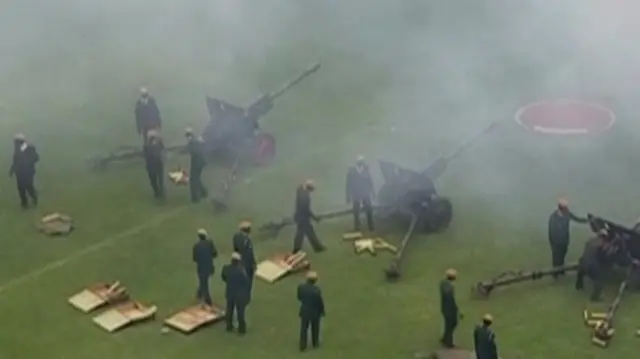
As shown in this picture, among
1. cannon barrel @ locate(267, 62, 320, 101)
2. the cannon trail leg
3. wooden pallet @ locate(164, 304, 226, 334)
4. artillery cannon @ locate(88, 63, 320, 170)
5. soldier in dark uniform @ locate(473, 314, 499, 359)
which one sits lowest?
the cannon trail leg

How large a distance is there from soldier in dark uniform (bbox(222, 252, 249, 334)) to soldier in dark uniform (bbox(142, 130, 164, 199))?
207 inches

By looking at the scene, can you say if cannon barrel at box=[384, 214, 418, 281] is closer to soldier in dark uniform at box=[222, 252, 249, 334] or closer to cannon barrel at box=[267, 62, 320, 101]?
soldier in dark uniform at box=[222, 252, 249, 334]

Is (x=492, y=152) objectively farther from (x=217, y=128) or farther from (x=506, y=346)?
(x=506, y=346)

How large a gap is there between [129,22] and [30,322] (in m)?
18.9

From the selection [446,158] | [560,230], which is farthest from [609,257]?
[446,158]

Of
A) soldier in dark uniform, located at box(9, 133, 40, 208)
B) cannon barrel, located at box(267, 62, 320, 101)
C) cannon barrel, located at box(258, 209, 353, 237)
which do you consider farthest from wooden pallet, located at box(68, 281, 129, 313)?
cannon barrel, located at box(267, 62, 320, 101)

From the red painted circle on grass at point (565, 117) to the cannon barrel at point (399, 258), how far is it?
257 inches

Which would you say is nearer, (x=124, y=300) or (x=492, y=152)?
(x=124, y=300)

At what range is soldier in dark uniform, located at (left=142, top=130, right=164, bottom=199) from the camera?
2616 cm

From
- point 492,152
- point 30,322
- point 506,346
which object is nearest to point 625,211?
point 492,152

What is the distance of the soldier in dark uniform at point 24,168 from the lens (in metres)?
25.9

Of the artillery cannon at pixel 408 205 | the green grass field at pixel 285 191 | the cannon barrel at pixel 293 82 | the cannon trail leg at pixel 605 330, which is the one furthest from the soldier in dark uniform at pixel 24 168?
the cannon trail leg at pixel 605 330

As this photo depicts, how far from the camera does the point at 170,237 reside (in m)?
25.2

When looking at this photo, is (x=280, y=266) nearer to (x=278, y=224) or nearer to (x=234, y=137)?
(x=278, y=224)
